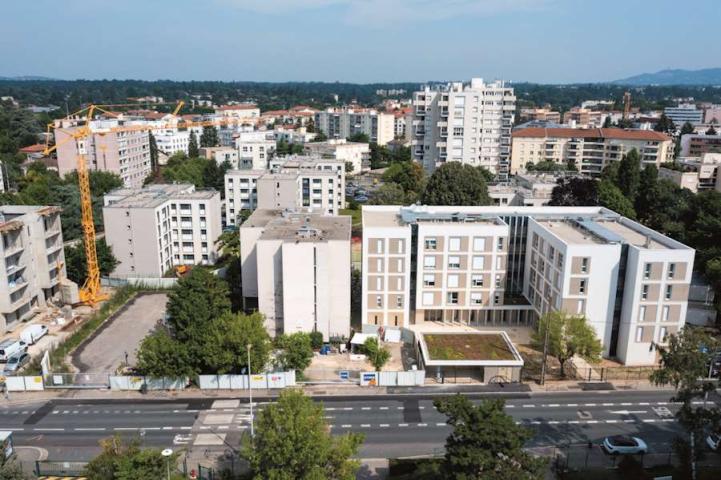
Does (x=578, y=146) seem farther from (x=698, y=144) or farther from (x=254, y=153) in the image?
(x=254, y=153)

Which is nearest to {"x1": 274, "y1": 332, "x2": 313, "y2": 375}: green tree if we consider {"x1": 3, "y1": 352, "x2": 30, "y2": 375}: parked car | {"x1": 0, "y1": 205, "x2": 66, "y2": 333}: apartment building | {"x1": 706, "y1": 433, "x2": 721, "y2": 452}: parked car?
{"x1": 3, "y1": 352, "x2": 30, "y2": 375}: parked car

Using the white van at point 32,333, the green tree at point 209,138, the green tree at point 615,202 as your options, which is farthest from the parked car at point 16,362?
the green tree at point 209,138

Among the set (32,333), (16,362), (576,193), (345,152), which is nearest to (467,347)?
(16,362)

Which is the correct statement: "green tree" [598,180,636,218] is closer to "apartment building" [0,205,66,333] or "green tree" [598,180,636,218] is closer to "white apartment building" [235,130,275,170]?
"apartment building" [0,205,66,333]

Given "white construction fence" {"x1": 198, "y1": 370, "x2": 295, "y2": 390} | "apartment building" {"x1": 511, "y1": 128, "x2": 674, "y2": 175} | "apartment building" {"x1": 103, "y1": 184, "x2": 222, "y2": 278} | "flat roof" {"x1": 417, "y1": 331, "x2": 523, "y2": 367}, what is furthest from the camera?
"apartment building" {"x1": 511, "y1": 128, "x2": 674, "y2": 175}

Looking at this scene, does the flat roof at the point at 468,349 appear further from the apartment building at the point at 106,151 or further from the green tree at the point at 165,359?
the apartment building at the point at 106,151
